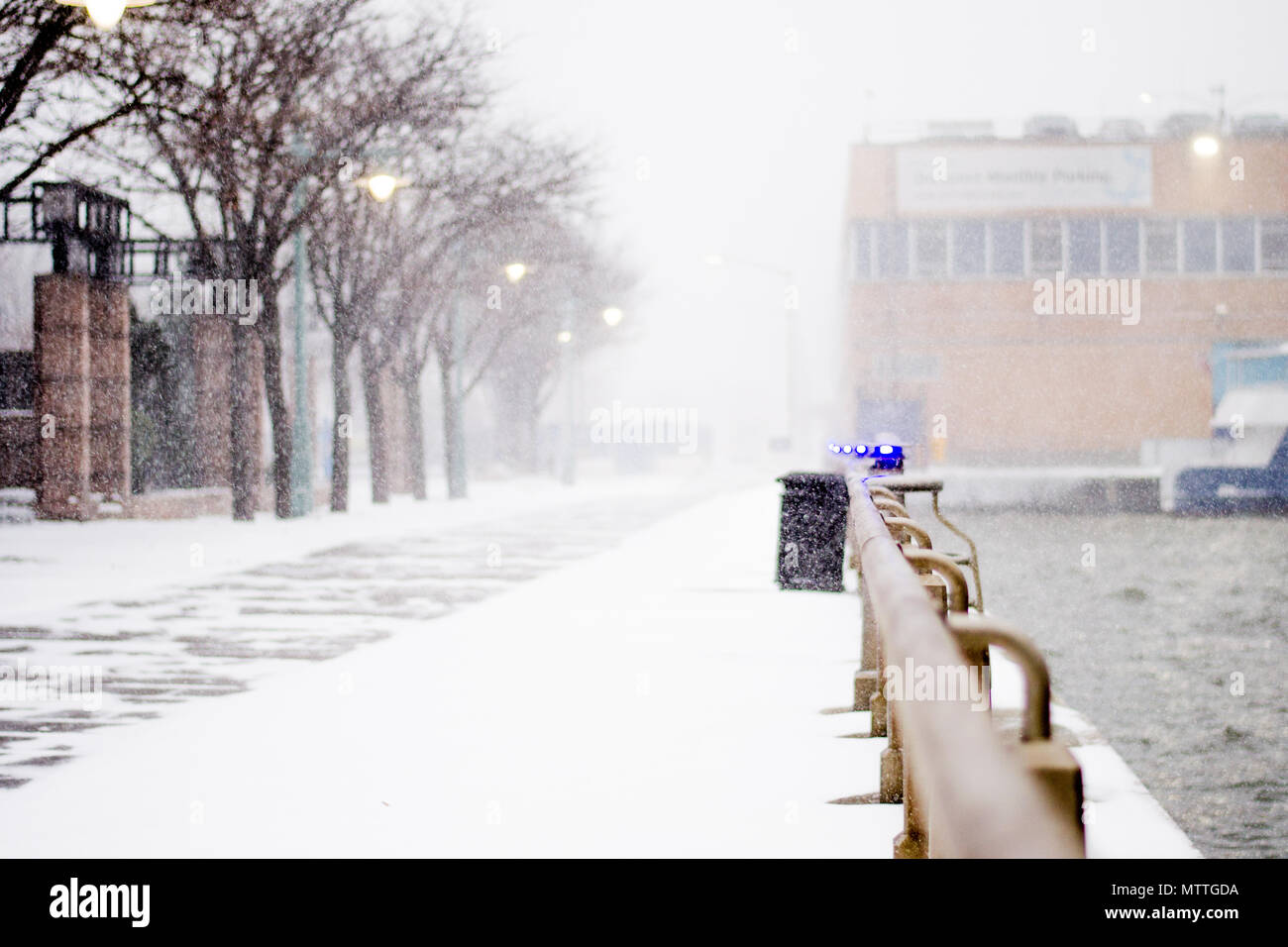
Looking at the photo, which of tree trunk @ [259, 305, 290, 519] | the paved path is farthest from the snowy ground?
tree trunk @ [259, 305, 290, 519]

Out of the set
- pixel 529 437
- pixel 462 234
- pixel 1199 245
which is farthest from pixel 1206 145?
pixel 462 234

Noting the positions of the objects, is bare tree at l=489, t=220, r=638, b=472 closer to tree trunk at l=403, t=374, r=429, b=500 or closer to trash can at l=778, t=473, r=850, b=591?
tree trunk at l=403, t=374, r=429, b=500

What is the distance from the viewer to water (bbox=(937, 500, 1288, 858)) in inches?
251

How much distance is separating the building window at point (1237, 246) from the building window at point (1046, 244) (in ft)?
18.6

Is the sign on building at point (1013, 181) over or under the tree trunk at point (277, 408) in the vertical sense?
over

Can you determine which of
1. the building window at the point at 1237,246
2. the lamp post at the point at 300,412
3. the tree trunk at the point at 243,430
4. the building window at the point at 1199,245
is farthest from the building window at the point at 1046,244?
the tree trunk at the point at 243,430

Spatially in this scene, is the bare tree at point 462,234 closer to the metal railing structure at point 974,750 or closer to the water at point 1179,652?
the water at point 1179,652

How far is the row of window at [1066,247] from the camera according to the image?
5119cm

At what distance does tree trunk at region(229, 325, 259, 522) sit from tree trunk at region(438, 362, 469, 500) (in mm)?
9036

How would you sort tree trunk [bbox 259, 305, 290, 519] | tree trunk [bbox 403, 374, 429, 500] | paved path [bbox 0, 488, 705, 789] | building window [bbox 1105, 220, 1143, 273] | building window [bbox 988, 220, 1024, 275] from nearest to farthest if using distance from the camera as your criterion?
paved path [bbox 0, 488, 705, 789], tree trunk [bbox 259, 305, 290, 519], tree trunk [bbox 403, 374, 429, 500], building window [bbox 1105, 220, 1143, 273], building window [bbox 988, 220, 1024, 275]
